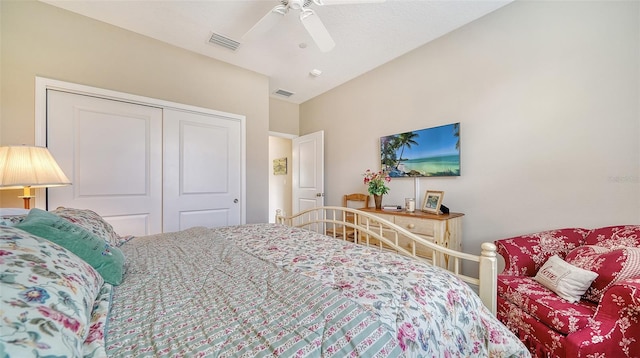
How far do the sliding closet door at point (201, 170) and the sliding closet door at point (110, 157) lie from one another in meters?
0.11

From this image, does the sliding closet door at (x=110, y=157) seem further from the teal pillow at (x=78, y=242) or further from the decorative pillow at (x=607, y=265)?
the decorative pillow at (x=607, y=265)

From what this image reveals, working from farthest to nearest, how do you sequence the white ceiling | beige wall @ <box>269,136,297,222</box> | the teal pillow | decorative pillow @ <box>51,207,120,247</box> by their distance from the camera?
1. beige wall @ <box>269,136,297,222</box>
2. the white ceiling
3. decorative pillow @ <box>51,207,120,247</box>
4. the teal pillow

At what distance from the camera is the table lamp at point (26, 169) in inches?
58.2

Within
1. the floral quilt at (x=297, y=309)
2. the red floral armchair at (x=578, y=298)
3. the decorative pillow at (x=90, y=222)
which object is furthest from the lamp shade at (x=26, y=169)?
the red floral armchair at (x=578, y=298)

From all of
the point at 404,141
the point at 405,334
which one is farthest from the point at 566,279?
the point at 404,141

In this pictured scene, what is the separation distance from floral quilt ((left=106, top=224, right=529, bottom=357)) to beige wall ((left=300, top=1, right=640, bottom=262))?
1.57 metres

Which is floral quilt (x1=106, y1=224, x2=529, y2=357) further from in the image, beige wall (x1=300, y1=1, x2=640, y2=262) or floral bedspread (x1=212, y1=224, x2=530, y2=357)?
beige wall (x1=300, y1=1, x2=640, y2=262)

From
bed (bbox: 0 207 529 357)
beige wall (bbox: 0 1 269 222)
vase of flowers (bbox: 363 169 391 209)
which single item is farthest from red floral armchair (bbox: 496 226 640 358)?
beige wall (bbox: 0 1 269 222)

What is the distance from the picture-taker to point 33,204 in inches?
77.6

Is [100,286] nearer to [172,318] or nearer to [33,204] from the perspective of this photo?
[172,318]

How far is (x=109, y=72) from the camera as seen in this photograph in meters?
2.30

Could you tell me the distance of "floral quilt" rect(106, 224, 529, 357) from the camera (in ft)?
1.93

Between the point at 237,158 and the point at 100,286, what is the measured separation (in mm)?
2430

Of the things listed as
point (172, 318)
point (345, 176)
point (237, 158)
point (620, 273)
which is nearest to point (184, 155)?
point (237, 158)
